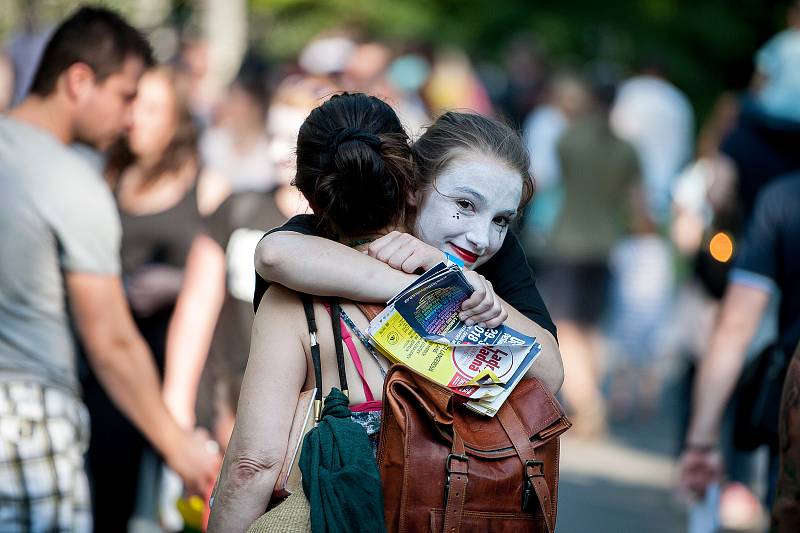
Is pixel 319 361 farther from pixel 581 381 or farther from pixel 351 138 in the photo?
pixel 581 381

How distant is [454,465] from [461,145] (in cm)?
77

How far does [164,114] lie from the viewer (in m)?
5.62

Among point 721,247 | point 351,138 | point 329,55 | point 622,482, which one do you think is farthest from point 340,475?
point 329,55

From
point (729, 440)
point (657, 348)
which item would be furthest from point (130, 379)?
point (657, 348)

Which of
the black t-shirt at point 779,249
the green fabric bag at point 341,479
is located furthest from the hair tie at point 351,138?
the black t-shirt at point 779,249

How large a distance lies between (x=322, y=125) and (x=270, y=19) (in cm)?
1938

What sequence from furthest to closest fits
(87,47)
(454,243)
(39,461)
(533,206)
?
(533,206), (87,47), (39,461), (454,243)

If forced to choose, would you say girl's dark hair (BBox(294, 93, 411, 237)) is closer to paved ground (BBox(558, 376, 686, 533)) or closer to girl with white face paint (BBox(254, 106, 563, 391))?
girl with white face paint (BBox(254, 106, 563, 391))

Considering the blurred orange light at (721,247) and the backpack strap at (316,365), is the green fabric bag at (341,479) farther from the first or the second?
the blurred orange light at (721,247)

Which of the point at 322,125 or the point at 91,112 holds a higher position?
the point at 91,112

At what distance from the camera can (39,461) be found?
12.0 feet

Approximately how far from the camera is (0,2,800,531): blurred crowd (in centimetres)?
496

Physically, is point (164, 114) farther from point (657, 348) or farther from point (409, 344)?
point (657, 348)

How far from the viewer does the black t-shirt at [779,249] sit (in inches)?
172
